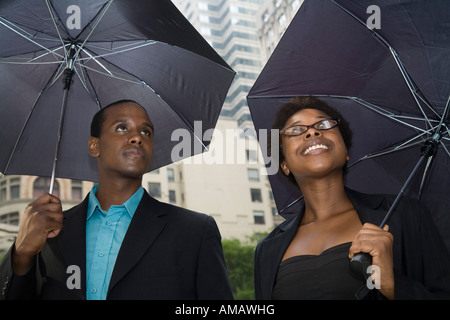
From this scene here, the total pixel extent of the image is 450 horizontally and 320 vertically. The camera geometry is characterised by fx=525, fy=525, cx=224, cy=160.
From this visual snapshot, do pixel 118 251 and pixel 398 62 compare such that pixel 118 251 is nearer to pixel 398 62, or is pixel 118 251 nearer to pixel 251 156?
pixel 398 62

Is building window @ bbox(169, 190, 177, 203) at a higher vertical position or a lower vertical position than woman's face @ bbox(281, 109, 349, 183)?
higher

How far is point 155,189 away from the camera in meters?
48.8

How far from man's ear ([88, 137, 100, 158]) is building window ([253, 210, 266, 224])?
50.7 metres

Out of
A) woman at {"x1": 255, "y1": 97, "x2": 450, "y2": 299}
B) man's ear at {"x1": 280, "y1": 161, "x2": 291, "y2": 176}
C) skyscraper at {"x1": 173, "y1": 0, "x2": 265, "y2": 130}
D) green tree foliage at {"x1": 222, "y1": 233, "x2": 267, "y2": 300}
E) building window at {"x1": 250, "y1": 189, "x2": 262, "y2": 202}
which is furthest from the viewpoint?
skyscraper at {"x1": 173, "y1": 0, "x2": 265, "y2": 130}

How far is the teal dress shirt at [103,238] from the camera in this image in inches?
131

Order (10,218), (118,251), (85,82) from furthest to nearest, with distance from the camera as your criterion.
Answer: (10,218), (85,82), (118,251)

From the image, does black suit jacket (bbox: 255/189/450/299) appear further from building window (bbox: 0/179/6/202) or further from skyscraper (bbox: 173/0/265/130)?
skyscraper (bbox: 173/0/265/130)

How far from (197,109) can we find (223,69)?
0.44 m

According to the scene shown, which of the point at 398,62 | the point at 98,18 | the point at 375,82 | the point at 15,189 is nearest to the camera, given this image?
the point at 398,62

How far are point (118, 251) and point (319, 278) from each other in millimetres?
1311

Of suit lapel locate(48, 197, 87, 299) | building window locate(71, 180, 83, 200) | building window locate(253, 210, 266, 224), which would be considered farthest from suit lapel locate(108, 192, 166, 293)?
building window locate(253, 210, 266, 224)

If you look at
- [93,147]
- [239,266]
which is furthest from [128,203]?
[239,266]

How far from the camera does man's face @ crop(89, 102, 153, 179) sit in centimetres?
393

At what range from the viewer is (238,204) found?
54.9 meters
